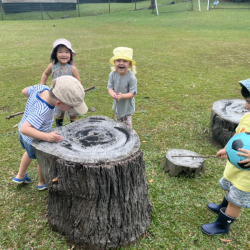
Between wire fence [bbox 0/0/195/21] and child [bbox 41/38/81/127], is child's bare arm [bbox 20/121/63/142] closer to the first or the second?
child [bbox 41/38/81/127]

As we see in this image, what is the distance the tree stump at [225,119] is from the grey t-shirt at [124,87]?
4.55ft

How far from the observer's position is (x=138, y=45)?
37.9 feet

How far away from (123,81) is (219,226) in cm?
218

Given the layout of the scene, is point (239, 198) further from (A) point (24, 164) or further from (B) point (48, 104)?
(A) point (24, 164)

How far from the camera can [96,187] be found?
205cm

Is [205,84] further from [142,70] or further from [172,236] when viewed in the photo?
Answer: [172,236]

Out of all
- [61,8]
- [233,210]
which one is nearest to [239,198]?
[233,210]

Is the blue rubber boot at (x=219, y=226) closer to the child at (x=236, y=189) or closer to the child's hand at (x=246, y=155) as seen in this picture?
the child at (x=236, y=189)

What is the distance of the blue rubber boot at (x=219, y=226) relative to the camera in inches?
94.6

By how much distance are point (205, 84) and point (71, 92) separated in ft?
17.5

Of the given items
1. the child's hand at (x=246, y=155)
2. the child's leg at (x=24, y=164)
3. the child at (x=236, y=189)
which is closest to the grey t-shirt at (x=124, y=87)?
the child's leg at (x=24, y=164)

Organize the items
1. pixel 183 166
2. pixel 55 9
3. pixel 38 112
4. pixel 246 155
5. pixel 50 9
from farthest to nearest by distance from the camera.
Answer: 1. pixel 55 9
2. pixel 50 9
3. pixel 183 166
4. pixel 38 112
5. pixel 246 155

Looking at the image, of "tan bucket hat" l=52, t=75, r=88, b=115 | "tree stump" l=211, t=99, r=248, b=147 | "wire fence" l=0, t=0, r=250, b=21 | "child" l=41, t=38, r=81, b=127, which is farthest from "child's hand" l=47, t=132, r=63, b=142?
"wire fence" l=0, t=0, r=250, b=21

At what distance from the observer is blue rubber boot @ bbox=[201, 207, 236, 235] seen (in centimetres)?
240
